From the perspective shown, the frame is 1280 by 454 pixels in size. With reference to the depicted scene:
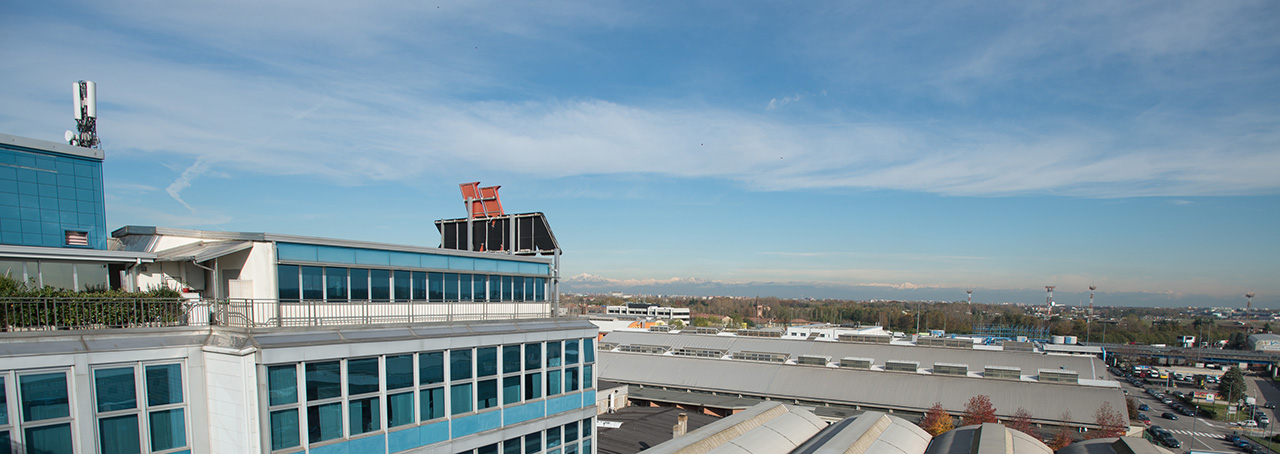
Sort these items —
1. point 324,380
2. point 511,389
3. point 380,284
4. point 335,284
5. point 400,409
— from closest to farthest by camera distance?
point 324,380 → point 400,409 → point 335,284 → point 380,284 → point 511,389

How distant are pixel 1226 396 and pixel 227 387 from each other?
337 feet

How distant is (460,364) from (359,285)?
302 cm

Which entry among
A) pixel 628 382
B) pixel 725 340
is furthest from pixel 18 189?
pixel 725 340

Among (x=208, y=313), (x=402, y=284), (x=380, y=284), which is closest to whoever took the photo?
(x=208, y=313)

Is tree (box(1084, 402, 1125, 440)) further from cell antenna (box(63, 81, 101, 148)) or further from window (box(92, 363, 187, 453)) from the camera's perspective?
cell antenna (box(63, 81, 101, 148))

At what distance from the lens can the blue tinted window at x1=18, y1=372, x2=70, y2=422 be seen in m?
9.04

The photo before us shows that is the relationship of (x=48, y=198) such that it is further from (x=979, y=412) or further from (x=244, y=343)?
(x=979, y=412)

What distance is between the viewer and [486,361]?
14531 millimetres

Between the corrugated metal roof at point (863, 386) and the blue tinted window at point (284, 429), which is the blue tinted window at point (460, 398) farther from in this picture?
the corrugated metal roof at point (863, 386)

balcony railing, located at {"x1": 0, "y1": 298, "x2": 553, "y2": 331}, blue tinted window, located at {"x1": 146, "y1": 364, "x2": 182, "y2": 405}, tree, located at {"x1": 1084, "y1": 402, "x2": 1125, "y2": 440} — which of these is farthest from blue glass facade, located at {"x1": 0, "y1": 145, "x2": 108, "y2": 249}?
tree, located at {"x1": 1084, "y1": 402, "x2": 1125, "y2": 440}

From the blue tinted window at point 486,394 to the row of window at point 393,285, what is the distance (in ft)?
8.06

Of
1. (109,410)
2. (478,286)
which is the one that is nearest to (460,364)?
(478,286)

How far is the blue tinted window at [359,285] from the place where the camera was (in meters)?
13.2

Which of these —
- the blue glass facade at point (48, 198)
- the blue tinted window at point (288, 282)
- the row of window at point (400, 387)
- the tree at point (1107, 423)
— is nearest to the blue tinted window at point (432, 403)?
the row of window at point (400, 387)
